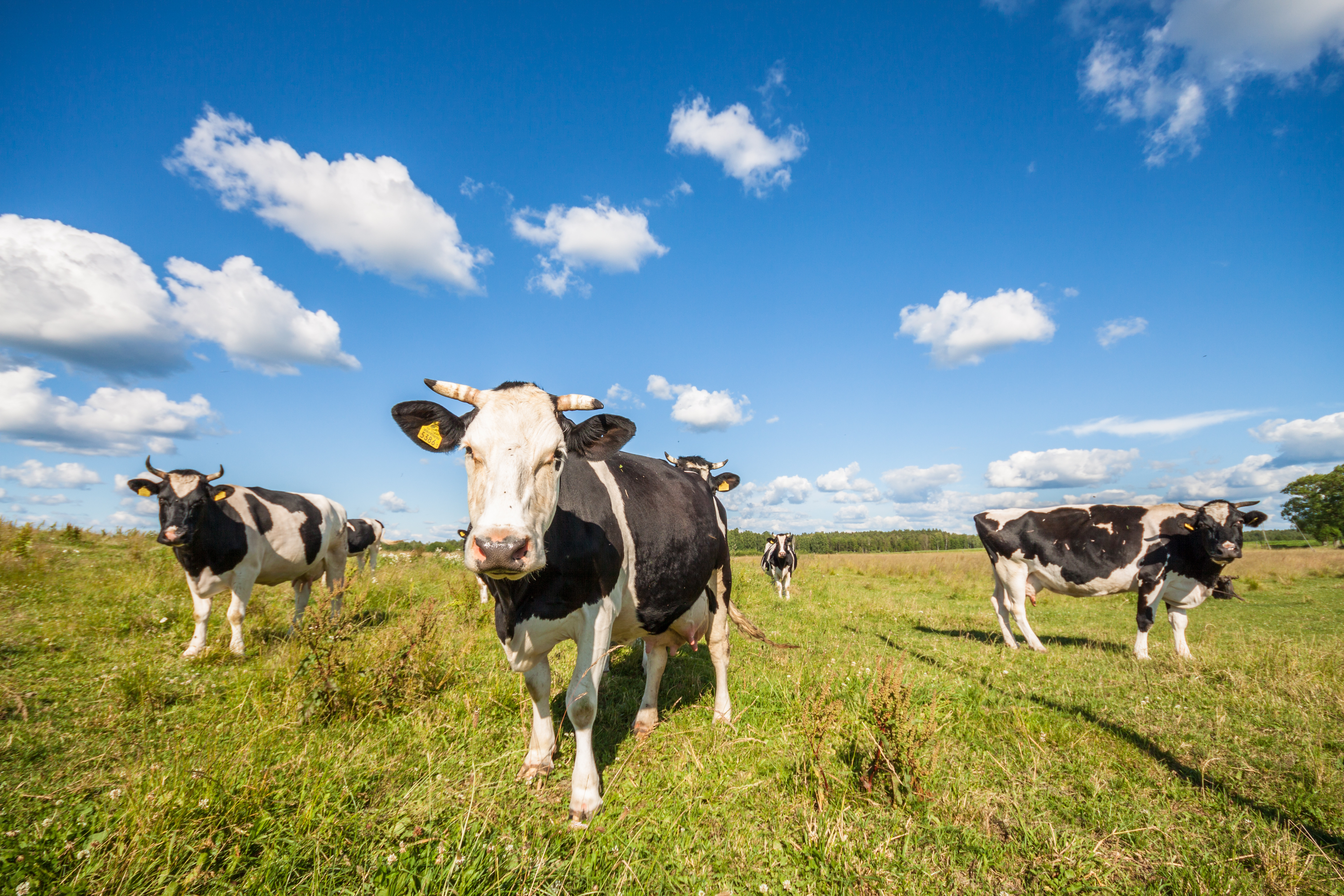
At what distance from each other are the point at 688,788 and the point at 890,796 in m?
1.33

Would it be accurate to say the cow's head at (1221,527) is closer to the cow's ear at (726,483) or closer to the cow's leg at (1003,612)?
the cow's leg at (1003,612)

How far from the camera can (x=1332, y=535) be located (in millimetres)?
56688

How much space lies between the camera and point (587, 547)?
3.53 metres

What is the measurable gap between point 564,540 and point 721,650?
2.67m

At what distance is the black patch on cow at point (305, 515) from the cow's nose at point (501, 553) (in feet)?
25.8

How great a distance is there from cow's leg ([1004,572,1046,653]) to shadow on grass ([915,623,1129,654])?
38 centimetres

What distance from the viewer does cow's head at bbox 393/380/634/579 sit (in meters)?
2.64

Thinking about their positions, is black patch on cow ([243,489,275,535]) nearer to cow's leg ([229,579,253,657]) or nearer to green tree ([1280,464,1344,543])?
cow's leg ([229,579,253,657])

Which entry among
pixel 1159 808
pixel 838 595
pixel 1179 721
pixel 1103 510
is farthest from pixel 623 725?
pixel 838 595

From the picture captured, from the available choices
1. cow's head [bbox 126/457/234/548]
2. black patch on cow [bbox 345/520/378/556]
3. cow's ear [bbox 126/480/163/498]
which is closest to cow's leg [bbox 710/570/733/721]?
cow's head [bbox 126/457/234/548]

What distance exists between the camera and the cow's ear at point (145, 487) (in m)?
7.23

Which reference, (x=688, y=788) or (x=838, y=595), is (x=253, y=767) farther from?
(x=838, y=595)

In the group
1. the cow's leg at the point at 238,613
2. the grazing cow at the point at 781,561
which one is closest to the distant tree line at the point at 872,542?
the grazing cow at the point at 781,561

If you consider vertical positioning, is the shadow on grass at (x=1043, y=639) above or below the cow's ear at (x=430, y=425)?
below
